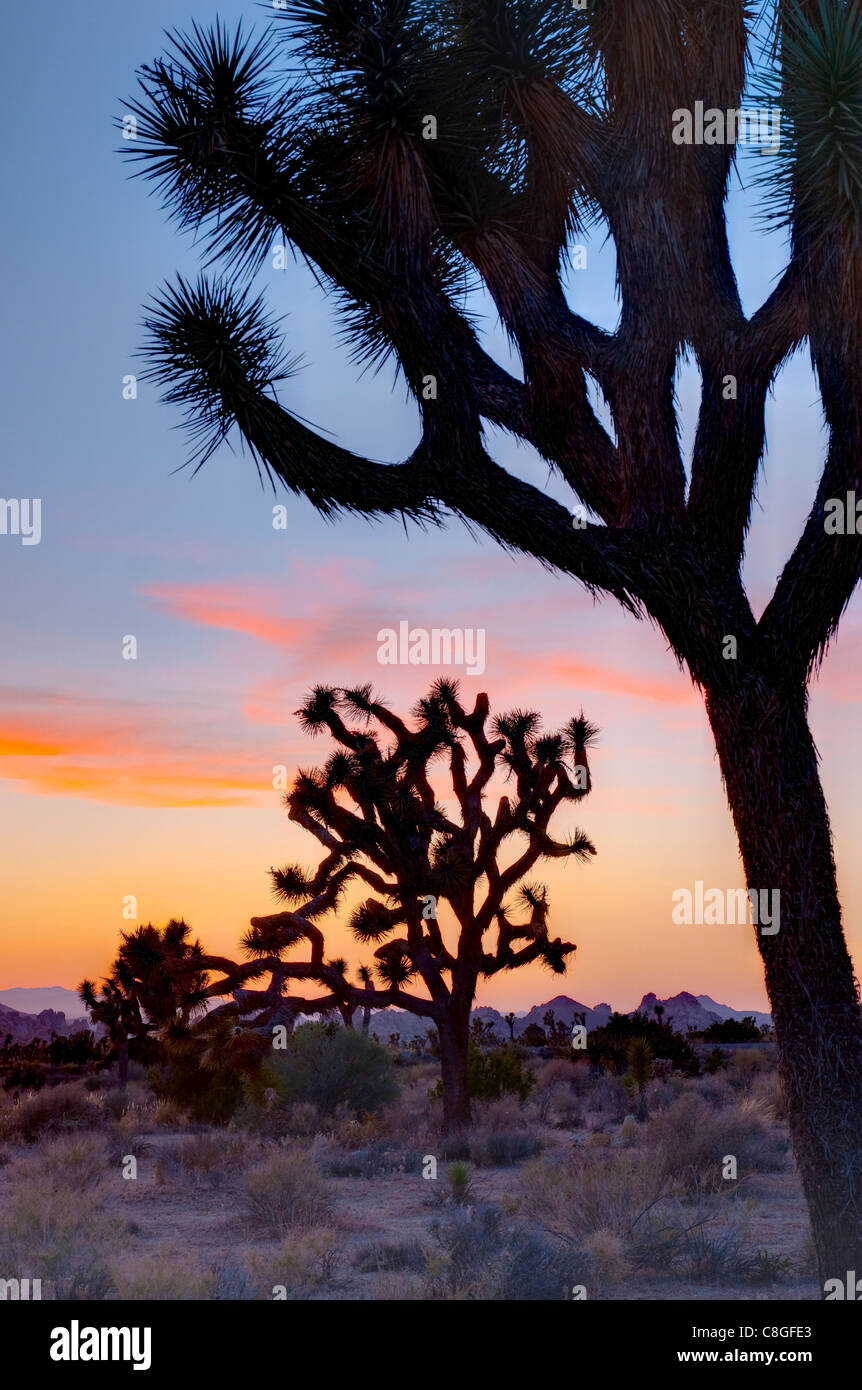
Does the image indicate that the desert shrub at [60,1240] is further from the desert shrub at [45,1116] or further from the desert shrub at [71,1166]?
the desert shrub at [45,1116]

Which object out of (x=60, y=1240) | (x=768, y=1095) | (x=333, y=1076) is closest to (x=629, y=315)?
(x=60, y=1240)

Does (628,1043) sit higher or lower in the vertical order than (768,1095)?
higher

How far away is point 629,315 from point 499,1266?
6.91 m

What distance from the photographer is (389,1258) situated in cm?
976

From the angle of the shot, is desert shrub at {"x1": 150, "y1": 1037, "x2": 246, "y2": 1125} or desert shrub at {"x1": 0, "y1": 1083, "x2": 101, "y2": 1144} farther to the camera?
desert shrub at {"x1": 150, "y1": 1037, "x2": 246, "y2": 1125}

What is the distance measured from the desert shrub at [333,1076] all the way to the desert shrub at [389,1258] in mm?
9181

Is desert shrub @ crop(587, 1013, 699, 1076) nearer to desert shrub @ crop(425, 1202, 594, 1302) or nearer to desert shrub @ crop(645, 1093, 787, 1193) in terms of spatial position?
desert shrub @ crop(645, 1093, 787, 1193)

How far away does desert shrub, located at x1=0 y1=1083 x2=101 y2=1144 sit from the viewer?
61.2 feet

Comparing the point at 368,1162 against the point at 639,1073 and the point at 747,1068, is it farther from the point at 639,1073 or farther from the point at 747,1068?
the point at 747,1068

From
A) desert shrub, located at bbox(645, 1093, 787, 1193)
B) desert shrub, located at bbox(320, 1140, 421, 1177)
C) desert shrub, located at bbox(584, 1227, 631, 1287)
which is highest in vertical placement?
desert shrub, located at bbox(584, 1227, 631, 1287)

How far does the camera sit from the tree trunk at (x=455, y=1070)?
16.8 m

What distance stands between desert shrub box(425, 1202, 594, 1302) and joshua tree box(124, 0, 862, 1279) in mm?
1892

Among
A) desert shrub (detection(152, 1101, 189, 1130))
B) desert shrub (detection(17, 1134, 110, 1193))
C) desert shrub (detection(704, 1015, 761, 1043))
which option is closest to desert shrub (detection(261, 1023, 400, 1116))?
desert shrub (detection(152, 1101, 189, 1130))
